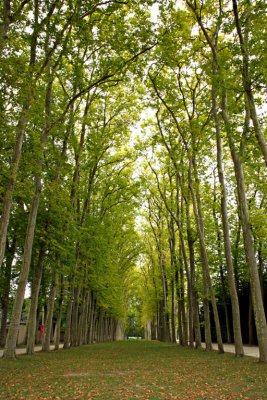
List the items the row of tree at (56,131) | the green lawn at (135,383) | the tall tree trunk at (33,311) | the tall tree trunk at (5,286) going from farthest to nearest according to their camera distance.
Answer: the tall tree trunk at (5,286)
the tall tree trunk at (33,311)
the row of tree at (56,131)
the green lawn at (135,383)

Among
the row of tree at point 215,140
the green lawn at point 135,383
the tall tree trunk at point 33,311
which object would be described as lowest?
the green lawn at point 135,383

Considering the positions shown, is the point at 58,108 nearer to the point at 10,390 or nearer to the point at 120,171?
the point at 120,171

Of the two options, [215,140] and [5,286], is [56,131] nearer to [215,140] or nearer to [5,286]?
[215,140]

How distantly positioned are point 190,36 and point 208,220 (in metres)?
13.8

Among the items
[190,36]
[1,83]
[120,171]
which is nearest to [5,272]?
[120,171]

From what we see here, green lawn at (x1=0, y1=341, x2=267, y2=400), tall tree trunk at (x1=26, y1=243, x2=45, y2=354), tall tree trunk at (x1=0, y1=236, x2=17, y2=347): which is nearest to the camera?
green lawn at (x1=0, y1=341, x2=267, y2=400)

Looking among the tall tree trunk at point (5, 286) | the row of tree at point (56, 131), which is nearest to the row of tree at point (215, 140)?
the row of tree at point (56, 131)

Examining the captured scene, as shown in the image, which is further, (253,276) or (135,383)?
(253,276)

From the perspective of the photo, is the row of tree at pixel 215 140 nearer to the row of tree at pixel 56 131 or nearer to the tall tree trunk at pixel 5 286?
the row of tree at pixel 56 131

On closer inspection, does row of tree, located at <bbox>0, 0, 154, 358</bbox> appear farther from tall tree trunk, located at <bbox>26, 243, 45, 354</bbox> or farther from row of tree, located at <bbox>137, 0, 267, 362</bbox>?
row of tree, located at <bbox>137, 0, 267, 362</bbox>

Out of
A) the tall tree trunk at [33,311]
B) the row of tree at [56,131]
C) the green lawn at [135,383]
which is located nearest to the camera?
the green lawn at [135,383]

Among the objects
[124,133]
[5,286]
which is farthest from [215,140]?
[5,286]

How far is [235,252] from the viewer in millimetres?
28547

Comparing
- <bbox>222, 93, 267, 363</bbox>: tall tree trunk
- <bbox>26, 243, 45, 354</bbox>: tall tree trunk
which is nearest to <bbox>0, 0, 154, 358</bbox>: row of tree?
<bbox>26, 243, 45, 354</bbox>: tall tree trunk
